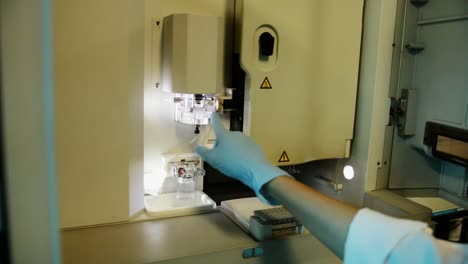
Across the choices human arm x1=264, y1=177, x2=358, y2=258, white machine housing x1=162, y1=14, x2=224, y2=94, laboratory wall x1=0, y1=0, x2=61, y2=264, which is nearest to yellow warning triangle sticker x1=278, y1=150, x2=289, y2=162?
white machine housing x1=162, y1=14, x2=224, y2=94

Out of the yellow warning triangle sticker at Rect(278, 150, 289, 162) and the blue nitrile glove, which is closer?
the blue nitrile glove

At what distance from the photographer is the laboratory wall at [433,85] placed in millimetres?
1473

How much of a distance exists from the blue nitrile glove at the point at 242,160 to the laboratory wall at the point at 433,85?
29.5 inches

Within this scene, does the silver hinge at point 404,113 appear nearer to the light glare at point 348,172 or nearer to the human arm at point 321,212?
the light glare at point 348,172

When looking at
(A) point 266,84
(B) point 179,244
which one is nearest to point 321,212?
(B) point 179,244

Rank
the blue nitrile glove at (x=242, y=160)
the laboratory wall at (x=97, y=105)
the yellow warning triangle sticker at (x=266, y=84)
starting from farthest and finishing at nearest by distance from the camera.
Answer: the yellow warning triangle sticker at (x=266, y=84), the laboratory wall at (x=97, y=105), the blue nitrile glove at (x=242, y=160)

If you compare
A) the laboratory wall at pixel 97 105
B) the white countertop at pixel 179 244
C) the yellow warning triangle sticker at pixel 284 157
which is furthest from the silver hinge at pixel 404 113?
the laboratory wall at pixel 97 105

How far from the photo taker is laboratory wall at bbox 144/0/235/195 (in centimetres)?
152

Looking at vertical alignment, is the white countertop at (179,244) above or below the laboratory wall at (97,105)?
below

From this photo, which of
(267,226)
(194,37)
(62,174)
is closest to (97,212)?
(62,174)

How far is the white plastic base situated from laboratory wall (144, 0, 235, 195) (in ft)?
0.22

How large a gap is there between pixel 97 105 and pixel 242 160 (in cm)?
48

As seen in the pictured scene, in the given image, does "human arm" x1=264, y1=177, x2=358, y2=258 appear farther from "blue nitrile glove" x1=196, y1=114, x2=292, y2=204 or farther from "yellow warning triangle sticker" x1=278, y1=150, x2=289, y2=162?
"yellow warning triangle sticker" x1=278, y1=150, x2=289, y2=162

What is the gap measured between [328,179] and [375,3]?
30.3 inches
